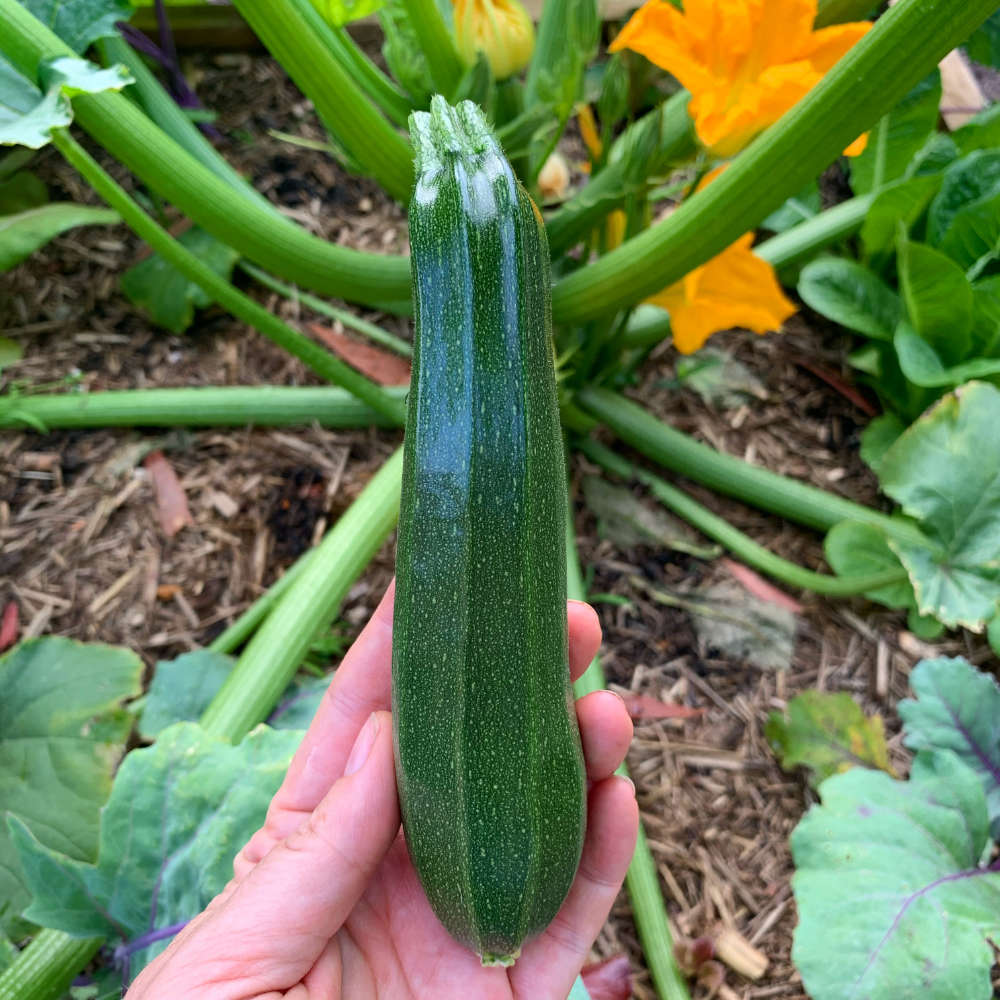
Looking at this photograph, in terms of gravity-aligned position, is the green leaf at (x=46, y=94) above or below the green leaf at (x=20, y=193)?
above

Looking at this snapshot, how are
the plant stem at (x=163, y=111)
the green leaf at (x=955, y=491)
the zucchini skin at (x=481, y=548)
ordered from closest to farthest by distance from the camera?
the zucchini skin at (x=481, y=548) < the green leaf at (x=955, y=491) < the plant stem at (x=163, y=111)


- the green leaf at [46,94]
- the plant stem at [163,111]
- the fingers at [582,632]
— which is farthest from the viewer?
the plant stem at [163,111]

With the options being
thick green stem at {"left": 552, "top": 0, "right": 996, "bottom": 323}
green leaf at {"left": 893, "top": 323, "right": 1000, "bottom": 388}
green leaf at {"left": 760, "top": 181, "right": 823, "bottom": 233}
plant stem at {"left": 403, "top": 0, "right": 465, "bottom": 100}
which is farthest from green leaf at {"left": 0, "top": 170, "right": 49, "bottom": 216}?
green leaf at {"left": 893, "top": 323, "right": 1000, "bottom": 388}

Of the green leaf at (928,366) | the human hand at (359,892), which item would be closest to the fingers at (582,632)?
the human hand at (359,892)

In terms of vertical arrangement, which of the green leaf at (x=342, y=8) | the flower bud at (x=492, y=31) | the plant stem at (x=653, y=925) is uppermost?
the green leaf at (x=342, y=8)

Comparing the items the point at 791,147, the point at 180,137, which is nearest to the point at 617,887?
the point at 791,147

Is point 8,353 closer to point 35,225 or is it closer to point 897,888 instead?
point 35,225

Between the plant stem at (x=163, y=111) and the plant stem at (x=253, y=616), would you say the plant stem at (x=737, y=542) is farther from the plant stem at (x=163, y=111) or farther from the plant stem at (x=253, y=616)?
the plant stem at (x=163, y=111)
